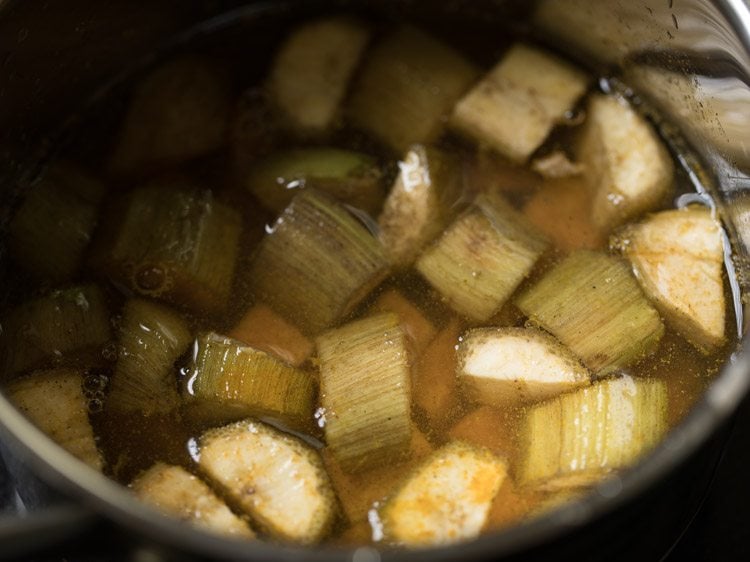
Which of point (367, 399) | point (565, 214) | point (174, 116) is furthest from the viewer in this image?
point (174, 116)

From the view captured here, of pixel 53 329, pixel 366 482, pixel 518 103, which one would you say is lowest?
pixel 366 482

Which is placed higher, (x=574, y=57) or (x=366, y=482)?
(x=574, y=57)

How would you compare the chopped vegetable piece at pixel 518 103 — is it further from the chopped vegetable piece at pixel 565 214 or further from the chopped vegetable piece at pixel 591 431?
the chopped vegetable piece at pixel 591 431

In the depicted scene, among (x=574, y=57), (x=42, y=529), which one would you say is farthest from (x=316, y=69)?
(x=42, y=529)

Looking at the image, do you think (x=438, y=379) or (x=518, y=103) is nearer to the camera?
(x=438, y=379)

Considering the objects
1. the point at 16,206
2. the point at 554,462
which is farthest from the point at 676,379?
the point at 16,206

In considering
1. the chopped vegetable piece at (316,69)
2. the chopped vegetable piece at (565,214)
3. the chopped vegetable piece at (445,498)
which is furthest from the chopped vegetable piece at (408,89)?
the chopped vegetable piece at (445,498)

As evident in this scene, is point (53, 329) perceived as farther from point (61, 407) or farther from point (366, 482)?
point (366, 482)
